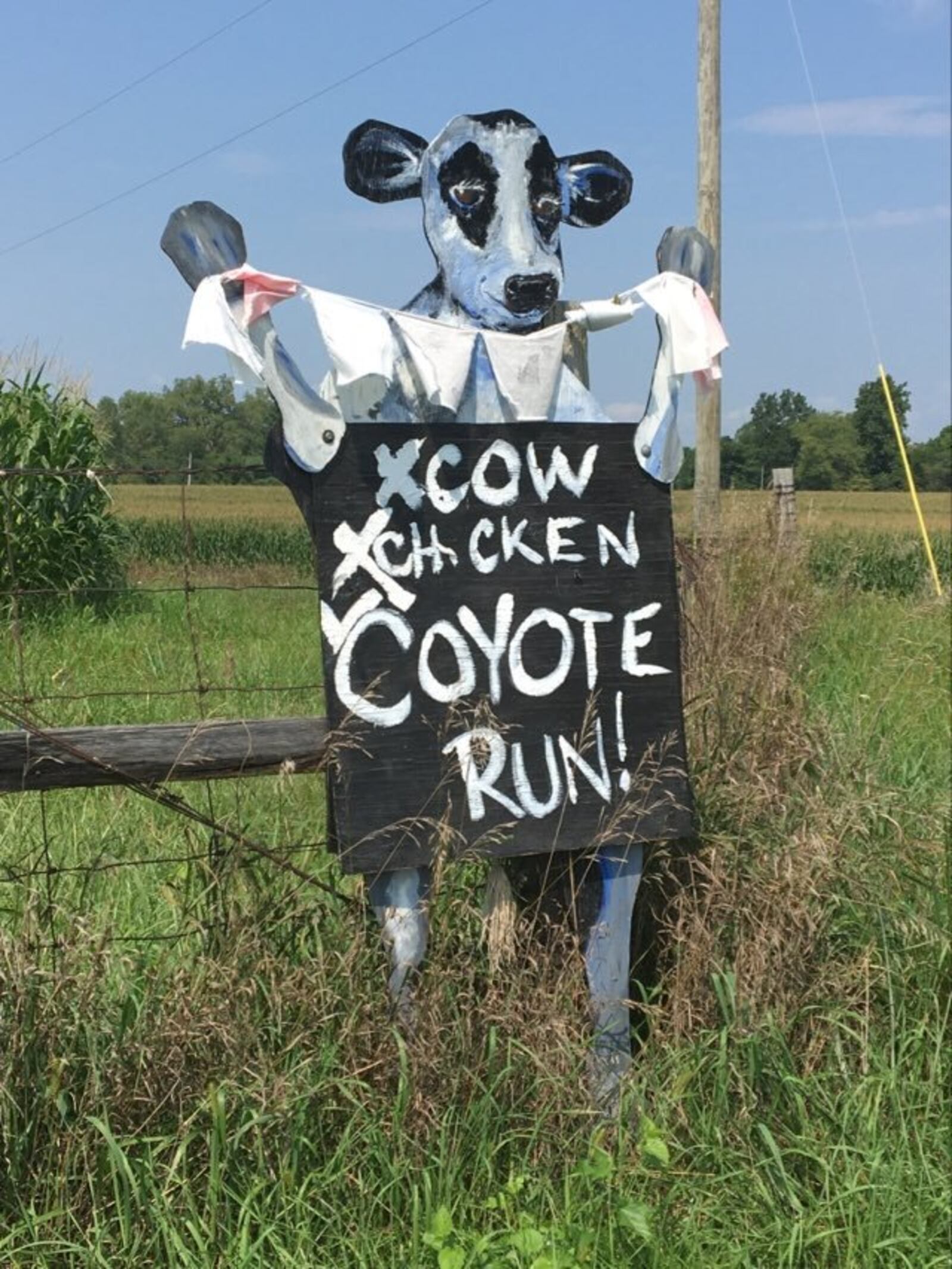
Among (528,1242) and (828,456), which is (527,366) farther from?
(828,456)

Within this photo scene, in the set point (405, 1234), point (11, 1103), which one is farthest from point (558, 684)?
point (11, 1103)

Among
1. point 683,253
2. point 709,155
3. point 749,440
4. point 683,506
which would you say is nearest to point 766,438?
point 749,440

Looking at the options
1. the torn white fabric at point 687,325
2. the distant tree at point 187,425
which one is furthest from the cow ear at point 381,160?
the distant tree at point 187,425

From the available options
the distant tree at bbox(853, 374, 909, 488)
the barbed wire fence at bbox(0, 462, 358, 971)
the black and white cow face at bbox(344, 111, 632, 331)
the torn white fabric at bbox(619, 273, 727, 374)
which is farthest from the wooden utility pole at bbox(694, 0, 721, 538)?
the distant tree at bbox(853, 374, 909, 488)

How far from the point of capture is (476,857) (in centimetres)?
279

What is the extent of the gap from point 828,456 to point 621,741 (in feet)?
Answer: 166

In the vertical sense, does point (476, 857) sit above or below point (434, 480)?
below

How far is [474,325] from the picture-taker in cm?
292

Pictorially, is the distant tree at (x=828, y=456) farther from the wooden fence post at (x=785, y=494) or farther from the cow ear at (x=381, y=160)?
the cow ear at (x=381, y=160)

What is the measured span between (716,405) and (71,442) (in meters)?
5.50

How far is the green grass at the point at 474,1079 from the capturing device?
2385 mm

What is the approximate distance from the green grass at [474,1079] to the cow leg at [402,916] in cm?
7

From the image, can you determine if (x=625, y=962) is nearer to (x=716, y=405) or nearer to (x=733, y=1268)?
(x=733, y=1268)

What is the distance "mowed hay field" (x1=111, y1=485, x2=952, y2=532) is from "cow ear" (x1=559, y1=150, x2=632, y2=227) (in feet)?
14.8
